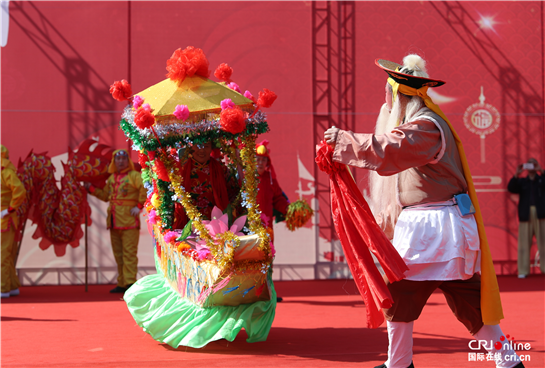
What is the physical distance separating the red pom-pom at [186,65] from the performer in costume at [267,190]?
6.38ft

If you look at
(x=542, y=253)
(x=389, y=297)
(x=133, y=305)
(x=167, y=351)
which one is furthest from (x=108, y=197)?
(x=542, y=253)

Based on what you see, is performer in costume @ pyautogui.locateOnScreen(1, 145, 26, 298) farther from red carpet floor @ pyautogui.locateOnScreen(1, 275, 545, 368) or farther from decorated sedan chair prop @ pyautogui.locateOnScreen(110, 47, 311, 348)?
decorated sedan chair prop @ pyautogui.locateOnScreen(110, 47, 311, 348)

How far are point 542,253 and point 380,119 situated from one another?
7.56m

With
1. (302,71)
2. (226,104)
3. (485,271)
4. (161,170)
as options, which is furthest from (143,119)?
(302,71)

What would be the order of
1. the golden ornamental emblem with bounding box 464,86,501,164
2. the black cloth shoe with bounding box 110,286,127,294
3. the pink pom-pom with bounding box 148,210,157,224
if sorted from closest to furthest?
the pink pom-pom with bounding box 148,210,157,224 < the black cloth shoe with bounding box 110,286,127,294 < the golden ornamental emblem with bounding box 464,86,501,164

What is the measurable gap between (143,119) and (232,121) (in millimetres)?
746

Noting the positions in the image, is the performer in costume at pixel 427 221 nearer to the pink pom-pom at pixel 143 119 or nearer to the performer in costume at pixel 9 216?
the pink pom-pom at pixel 143 119

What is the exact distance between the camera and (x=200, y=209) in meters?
5.36

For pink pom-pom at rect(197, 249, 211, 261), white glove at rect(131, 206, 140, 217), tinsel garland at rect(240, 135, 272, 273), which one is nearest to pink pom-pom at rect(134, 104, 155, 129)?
tinsel garland at rect(240, 135, 272, 273)

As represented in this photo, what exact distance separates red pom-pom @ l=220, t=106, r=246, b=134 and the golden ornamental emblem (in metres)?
6.40

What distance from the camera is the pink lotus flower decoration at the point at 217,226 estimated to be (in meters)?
4.62

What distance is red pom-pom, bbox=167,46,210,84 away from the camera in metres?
5.06

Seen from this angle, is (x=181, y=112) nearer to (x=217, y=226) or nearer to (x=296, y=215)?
(x=217, y=226)

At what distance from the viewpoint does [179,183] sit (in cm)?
489
